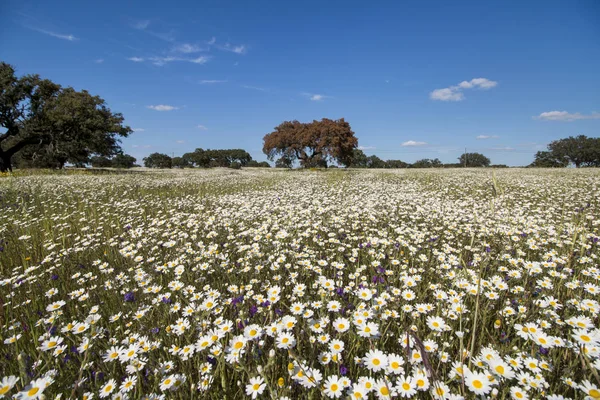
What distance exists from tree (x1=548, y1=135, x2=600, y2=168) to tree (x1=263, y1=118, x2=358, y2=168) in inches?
3333

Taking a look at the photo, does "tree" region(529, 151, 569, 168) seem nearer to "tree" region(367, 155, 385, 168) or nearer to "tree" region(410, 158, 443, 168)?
"tree" region(410, 158, 443, 168)

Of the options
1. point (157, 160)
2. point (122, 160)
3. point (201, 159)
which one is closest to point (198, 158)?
point (201, 159)

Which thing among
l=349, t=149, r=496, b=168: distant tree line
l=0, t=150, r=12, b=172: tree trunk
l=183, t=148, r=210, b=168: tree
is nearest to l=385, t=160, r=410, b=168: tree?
l=349, t=149, r=496, b=168: distant tree line

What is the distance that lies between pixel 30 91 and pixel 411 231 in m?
42.8

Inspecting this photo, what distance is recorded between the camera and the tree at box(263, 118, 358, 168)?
133 feet

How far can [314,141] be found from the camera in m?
42.7

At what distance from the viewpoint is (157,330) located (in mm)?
2250

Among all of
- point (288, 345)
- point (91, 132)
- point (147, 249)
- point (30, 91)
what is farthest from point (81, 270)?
point (30, 91)

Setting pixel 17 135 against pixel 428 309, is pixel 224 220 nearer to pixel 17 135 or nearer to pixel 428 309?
pixel 428 309

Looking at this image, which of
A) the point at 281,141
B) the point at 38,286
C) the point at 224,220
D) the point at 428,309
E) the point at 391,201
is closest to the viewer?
the point at 428,309

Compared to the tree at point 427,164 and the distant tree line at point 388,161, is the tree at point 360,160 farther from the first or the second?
the tree at point 427,164

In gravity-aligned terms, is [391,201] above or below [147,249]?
above

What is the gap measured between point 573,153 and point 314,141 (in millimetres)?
91955

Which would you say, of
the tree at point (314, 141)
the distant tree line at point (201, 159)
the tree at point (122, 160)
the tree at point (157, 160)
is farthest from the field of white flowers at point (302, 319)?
the tree at point (157, 160)
